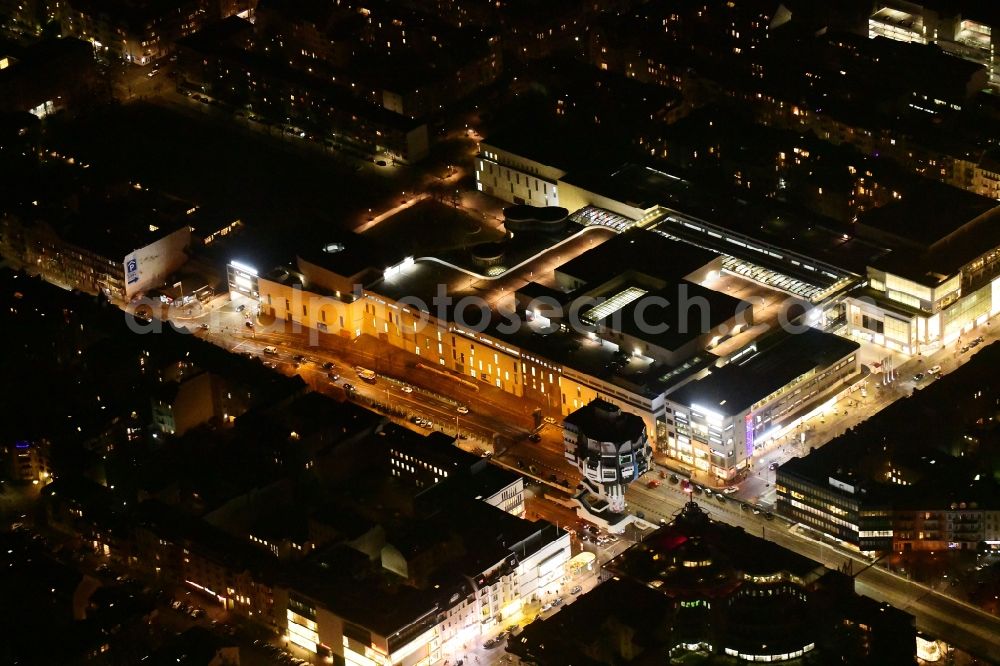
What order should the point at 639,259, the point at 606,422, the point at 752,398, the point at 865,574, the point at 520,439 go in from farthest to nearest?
the point at 639,259 < the point at 520,439 < the point at 752,398 < the point at 606,422 < the point at 865,574

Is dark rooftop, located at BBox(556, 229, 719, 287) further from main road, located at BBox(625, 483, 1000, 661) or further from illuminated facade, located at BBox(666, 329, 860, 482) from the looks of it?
main road, located at BBox(625, 483, 1000, 661)

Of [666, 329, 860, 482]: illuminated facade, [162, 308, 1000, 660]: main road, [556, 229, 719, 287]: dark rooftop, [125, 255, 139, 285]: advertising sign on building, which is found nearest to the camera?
[162, 308, 1000, 660]: main road

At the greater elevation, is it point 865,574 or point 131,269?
point 131,269

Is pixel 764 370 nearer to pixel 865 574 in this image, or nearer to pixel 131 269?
pixel 865 574

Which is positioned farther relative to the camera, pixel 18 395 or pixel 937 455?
pixel 18 395

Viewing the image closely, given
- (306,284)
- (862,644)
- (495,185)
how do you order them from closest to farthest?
(862,644) < (306,284) < (495,185)

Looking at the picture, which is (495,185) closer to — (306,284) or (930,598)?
(306,284)

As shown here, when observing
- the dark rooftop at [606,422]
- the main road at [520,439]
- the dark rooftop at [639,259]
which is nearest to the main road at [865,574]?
the main road at [520,439]

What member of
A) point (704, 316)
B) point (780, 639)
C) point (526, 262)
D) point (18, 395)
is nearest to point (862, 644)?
point (780, 639)

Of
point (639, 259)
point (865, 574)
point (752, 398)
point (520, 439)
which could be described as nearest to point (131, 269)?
point (520, 439)

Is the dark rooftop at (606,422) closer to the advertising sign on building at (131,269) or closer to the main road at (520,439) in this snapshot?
the main road at (520,439)

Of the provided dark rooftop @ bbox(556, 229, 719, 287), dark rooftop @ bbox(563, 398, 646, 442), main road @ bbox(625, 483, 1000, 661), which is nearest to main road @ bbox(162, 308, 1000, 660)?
main road @ bbox(625, 483, 1000, 661)
